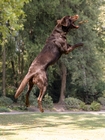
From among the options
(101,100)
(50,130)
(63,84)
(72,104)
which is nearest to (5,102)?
(72,104)

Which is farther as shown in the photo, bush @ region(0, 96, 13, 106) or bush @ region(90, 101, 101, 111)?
bush @ region(90, 101, 101, 111)

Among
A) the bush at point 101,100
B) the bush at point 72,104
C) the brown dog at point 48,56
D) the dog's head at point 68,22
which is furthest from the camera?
the bush at point 101,100

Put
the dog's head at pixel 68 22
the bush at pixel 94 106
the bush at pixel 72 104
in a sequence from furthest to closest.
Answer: the bush at pixel 72 104 < the bush at pixel 94 106 < the dog's head at pixel 68 22

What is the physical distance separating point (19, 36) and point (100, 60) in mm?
6858

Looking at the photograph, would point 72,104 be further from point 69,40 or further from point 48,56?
point 48,56

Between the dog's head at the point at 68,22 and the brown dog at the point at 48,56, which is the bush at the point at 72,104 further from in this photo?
the dog's head at the point at 68,22

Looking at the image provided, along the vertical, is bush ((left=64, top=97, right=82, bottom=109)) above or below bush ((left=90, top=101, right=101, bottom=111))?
above

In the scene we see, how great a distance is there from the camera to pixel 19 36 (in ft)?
86.3

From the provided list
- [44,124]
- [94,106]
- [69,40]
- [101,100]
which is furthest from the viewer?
[101,100]

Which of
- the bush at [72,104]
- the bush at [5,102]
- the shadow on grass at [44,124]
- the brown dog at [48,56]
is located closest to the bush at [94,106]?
the bush at [72,104]

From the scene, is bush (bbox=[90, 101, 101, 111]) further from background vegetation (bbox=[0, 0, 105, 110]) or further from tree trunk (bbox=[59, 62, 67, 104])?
tree trunk (bbox=[59, 62, 67, 104])

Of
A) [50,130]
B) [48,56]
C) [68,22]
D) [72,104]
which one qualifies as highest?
[68,22]

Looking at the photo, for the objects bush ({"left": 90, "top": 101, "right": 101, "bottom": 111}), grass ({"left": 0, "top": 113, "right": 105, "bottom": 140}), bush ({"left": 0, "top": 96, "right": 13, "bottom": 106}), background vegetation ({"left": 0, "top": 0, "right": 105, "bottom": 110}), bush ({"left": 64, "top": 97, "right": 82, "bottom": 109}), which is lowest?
grass ({"left": 0, "top": 113, "right": 105, "bottom": 140})

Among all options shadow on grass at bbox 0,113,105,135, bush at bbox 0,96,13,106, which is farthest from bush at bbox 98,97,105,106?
shadow on grass at bbox 0,113,105,135
